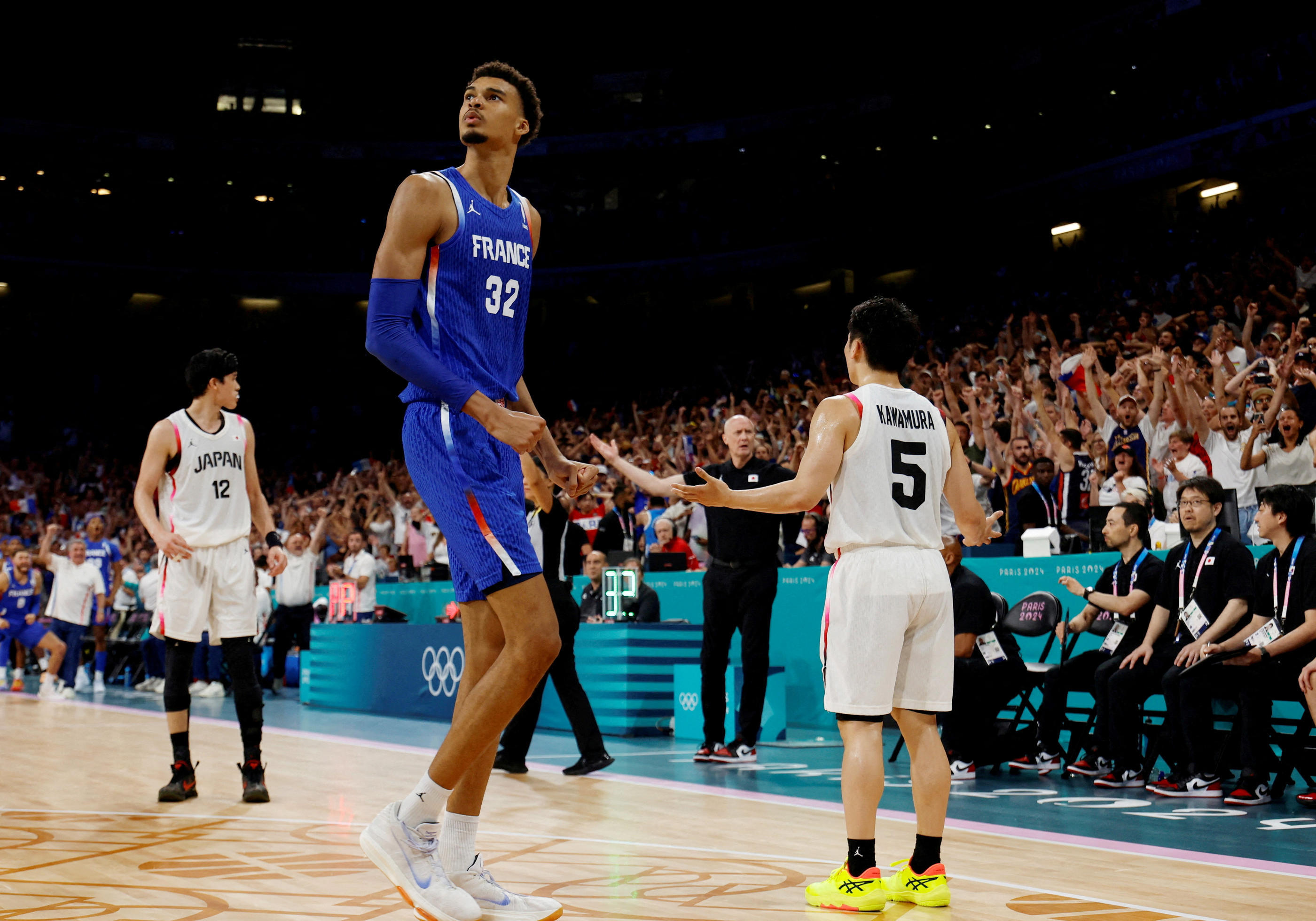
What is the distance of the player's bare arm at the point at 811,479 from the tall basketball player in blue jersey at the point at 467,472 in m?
0.42

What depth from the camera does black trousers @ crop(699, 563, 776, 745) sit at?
790cm

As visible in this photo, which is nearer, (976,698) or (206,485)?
(206,485)

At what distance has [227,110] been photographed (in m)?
32.0

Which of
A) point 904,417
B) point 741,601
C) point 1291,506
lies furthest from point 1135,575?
point 904,417

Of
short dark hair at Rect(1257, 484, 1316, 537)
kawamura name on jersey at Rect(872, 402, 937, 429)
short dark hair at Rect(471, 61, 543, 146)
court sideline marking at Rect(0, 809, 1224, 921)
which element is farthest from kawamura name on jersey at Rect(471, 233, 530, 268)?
short dark hair at Rect(1257, 484, 1316, 537)

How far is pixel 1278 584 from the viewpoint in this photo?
6855mm

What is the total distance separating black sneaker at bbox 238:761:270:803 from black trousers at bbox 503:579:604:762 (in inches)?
68.2

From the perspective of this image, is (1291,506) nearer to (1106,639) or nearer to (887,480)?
(1106,639)

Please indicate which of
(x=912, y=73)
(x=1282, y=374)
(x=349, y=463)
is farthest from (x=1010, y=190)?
(x=349, y=463)

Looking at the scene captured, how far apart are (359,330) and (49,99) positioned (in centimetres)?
937

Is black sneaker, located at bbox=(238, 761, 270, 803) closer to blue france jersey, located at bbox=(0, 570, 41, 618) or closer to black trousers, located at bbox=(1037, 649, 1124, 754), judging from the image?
black trousers, located at bbox=(1037, 649, 1124, 754)

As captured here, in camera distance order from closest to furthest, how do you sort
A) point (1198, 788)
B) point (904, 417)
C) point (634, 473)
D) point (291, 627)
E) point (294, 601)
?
1. point (904, 417)
2. point (634, 473)
3. point (1198, 788)
4. point (294, 601)
5. point (291, 627)

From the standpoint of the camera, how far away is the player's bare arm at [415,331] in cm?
319

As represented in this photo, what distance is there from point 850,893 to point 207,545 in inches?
152
